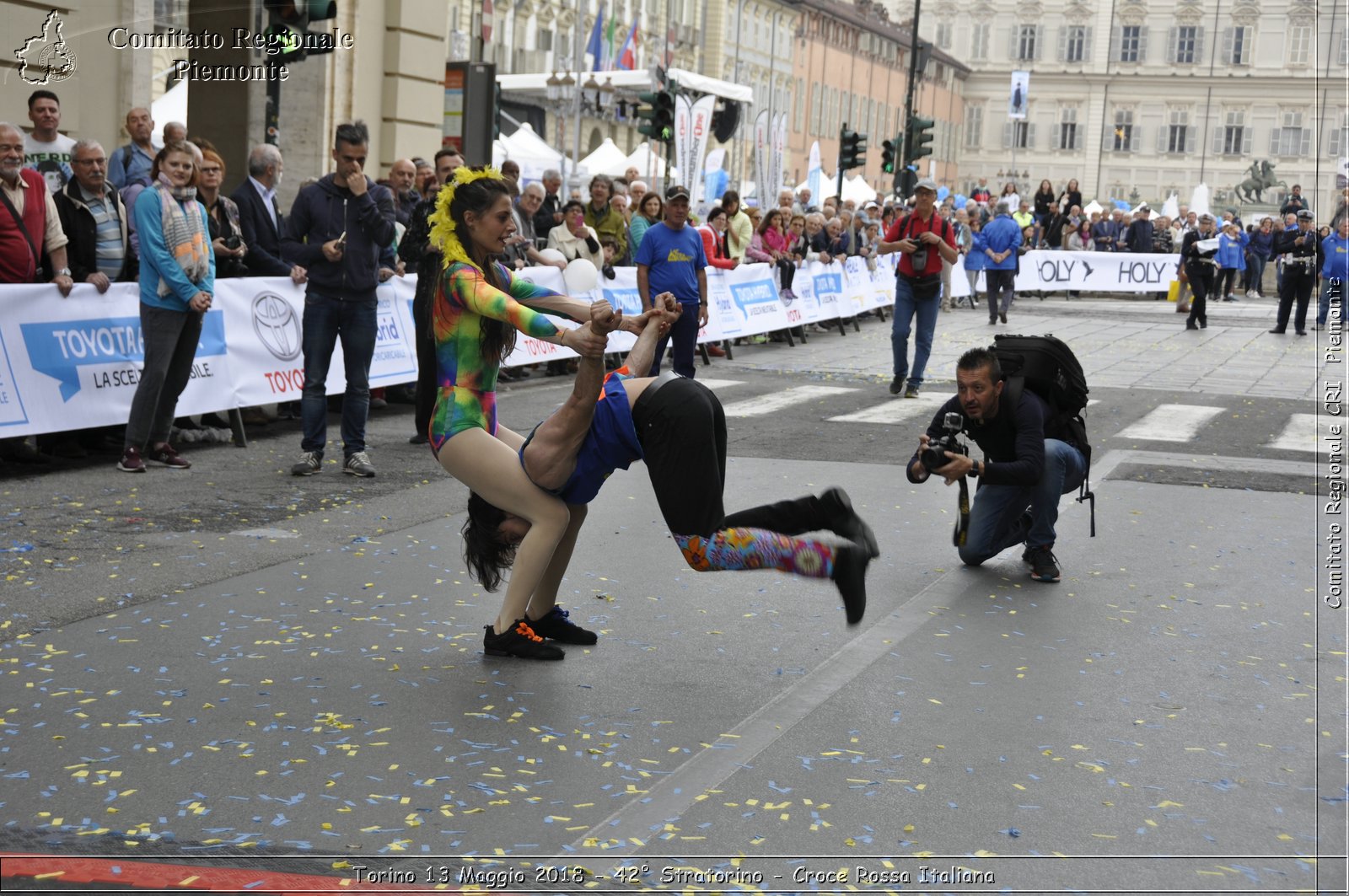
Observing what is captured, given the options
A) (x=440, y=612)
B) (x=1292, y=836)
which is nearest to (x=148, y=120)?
(x=440, y=612)

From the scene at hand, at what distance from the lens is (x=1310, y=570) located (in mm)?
7836

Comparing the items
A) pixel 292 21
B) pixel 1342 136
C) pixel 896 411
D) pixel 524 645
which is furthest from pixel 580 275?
pixel 1342 136

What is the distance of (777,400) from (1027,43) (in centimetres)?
10708

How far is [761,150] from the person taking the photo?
37969 mm

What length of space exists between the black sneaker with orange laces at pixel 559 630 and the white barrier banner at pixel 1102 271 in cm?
3210

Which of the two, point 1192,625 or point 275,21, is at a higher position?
point 275,21

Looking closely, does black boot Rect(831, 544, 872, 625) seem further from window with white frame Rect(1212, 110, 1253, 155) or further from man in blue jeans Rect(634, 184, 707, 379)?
window with white frame Rect(1212, 110, 1253, 155)

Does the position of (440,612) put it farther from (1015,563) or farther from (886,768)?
(1015,563)

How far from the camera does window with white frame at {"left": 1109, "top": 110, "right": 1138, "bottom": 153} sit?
110 m

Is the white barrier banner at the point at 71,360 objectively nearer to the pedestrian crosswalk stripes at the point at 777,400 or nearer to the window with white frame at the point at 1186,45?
the pedestrian crosswalk stripes at the point at 777,400

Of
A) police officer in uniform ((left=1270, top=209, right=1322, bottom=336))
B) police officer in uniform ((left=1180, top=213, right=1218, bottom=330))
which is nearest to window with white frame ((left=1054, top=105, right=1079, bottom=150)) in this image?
police officer in uniform ((left=1180, top=213, right=1218, bottom=330))

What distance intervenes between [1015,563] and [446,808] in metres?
4.32

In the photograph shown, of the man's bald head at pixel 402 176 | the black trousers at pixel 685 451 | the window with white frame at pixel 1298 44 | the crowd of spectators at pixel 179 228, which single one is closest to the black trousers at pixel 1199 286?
the crowd of spectators at pixel 179 228

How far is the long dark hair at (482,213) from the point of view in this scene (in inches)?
226
